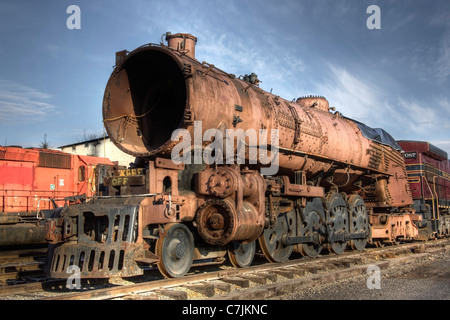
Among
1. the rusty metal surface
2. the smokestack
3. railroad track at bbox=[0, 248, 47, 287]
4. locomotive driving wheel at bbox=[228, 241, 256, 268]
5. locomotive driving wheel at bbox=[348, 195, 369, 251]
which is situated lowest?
railroad track at bbox=[0, 248, 47, 287]

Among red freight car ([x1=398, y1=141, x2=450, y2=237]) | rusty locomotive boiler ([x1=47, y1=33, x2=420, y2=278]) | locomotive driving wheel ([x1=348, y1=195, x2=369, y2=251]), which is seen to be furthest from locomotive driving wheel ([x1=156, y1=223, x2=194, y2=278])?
red freight car ([x1=398, y1=141, x2=450, y2=237])

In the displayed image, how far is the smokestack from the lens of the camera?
8.34m

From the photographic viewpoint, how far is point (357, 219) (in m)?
12.8

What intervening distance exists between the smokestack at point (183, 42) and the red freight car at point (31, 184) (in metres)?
6.52

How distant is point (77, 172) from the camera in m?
17.2

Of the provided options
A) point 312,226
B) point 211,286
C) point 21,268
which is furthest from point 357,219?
point 21,268

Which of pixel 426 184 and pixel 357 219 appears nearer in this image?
pixel 357 219

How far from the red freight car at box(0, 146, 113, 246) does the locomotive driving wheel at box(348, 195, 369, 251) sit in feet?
26.7

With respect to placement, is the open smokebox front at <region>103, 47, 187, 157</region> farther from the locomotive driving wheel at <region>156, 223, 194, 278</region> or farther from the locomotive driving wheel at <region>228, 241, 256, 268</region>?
the locomotive driving wheel at <region>228, 241, 256, 268</region>

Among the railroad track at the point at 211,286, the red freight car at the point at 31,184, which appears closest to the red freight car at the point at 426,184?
the railroad track at the point at 211,286

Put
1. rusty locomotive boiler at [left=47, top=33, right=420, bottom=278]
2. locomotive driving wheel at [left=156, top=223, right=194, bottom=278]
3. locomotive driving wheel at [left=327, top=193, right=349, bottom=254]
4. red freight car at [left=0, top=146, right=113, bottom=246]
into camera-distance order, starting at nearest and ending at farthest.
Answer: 1. rusty locomotive boiler at [left=47, top=33, right=420, bottom=278]
2. locomotive driving wheel at [left=156, top=223, right=194, bottom=278]
3. locomotive driving wheel at [left=327, top=193, right=349, bottom=254]
4. red freight car at [left=0, top=146, right=113, bottom=246]

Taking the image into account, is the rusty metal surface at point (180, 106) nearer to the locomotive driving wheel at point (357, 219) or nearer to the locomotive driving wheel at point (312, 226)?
the locomotive driving wheel at point (312, 226)

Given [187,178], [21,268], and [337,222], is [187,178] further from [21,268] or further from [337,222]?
[337,222]

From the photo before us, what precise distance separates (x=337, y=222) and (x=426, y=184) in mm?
9621
